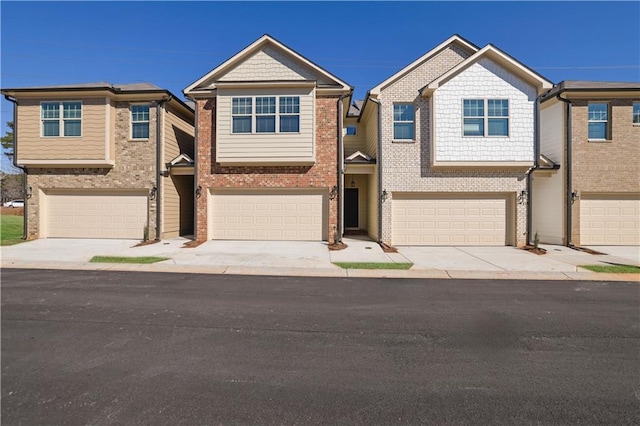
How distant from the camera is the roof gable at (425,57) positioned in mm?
13344

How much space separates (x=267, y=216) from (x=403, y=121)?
298 inches

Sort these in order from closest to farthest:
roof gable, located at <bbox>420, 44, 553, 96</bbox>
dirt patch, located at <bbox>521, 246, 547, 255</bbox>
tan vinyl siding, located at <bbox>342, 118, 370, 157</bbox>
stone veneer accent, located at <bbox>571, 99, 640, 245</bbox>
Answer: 1. dirt patch, located at <bbox>521, 246, 547, 255</bbox>
2. roof gable, located at <bbox>420, 44, 553, 96</bbox>
3. stone veneer accent, located at <bbox>571, 99, 640, 245</bbox>
4. tan vinyl siding, located at <bbox>342, 118, 370, 157</bbox>

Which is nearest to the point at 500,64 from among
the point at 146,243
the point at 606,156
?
the point at 606,156

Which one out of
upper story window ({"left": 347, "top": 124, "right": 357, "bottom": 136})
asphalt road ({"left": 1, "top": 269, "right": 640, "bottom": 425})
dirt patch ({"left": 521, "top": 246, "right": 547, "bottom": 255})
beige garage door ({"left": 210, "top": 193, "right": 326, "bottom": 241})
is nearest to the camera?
asphalt road ({"left": 1, "top": 269, "right": 640, "bottom": 425})

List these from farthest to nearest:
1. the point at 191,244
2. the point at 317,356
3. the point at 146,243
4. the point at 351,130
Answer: the point at 351,130 < the point at 146,243 < the point at 191,244 < the point at 317,356

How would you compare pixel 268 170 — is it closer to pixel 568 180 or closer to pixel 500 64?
pixel 500 64

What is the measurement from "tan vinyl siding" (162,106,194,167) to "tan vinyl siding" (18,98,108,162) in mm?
2565

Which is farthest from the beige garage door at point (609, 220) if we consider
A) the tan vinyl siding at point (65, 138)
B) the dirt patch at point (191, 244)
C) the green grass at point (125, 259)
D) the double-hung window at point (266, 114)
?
the tan vinyl siding at point (65, 138)

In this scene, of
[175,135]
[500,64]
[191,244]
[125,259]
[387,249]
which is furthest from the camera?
[175,135]

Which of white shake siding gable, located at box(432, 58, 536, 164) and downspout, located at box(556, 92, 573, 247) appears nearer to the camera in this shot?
white shake siding gable, located at box(432, 58, 536, 164)

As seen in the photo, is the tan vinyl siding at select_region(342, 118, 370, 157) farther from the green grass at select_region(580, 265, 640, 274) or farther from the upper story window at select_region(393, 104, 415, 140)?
the green grass at select_region(580, 265, 640, 274)

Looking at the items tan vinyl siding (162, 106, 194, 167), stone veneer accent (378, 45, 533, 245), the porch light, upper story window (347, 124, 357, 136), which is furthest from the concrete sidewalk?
upper story window (347, 124, 357, 136)

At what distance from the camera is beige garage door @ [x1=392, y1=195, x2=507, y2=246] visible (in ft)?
43.6

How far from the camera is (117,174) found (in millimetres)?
14297
